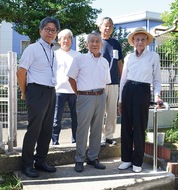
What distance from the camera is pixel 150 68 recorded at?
13.6 feet

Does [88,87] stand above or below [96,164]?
above

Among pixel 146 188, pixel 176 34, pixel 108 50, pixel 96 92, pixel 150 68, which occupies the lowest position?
pixel 146 188

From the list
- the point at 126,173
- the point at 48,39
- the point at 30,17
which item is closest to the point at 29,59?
the point at 48,39

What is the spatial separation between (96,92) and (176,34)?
4013mm

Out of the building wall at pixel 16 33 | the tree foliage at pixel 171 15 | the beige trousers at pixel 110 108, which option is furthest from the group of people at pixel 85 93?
the building wall at pixel 16 33

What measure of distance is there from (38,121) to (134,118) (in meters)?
1.26

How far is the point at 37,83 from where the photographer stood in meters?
3.82

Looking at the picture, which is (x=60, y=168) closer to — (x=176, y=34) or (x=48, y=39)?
(x=48, y=39)

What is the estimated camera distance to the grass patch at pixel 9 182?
12.4 feet

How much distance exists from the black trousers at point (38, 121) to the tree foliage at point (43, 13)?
533 centimetres

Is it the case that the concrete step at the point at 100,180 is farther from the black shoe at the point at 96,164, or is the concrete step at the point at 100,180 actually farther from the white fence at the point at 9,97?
the white fence at the point at 9,97

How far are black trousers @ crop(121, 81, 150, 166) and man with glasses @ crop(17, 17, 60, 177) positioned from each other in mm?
1006

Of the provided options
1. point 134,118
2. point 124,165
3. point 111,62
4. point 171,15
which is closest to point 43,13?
point 171,15

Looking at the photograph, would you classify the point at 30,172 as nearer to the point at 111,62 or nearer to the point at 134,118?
the point at 134,118
